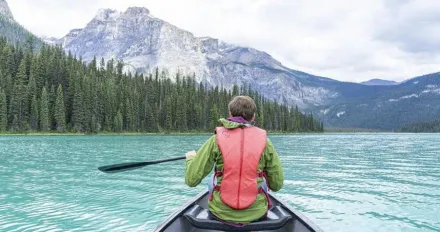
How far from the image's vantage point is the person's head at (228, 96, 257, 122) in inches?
245

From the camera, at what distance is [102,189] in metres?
18.3

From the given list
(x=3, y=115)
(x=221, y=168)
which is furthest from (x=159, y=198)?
(x=3, y=115)

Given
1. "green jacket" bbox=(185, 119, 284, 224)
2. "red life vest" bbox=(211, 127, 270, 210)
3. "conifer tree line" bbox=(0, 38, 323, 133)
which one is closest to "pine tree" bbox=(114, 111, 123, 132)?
"conifer tree line" bbox=(0, 38, 323, 133)

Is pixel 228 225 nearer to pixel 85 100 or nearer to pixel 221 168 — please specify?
pixel 221 168

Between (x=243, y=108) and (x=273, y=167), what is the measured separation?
1.11 metres

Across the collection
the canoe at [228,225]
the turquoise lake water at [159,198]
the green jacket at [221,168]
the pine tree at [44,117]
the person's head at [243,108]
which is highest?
the pine tree at [44,117]

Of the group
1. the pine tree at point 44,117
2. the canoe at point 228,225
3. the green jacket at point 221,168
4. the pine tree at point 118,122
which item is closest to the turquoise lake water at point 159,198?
the canoe at point 228,225

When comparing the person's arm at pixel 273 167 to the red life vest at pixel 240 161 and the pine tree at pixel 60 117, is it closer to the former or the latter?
the red life vest at pixel 240 161

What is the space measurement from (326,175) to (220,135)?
66.3 ft

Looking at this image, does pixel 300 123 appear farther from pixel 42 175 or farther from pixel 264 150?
pixel 264 150

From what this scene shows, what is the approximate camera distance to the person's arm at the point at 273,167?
6.30m

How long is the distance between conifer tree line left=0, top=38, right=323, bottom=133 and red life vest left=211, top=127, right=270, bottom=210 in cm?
10045

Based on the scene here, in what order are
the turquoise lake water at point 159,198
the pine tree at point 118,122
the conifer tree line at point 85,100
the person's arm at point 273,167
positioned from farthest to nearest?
1. the pine tree at point 118,122
2. the conifer tree line at point 85,100
3. the turquoise lake water at point 159,198
4. the person's arm at point 273,167

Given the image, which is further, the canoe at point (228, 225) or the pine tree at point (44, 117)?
the pine tree at point (44, 117)
